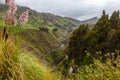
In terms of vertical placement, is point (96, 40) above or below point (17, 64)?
below

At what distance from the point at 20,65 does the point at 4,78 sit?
1.91ft

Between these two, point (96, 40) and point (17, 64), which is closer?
point (17, 64)

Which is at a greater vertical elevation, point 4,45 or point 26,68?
point 4,45

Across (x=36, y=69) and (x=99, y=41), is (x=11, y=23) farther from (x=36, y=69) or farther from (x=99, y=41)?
(x=99, y=41)

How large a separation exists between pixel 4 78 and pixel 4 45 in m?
0.93

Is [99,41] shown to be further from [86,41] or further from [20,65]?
[20,65]

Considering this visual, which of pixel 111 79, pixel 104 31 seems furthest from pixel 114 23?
pixel 111 79

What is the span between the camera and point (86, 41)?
227 feet

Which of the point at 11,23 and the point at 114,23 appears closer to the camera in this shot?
the point at 11,23

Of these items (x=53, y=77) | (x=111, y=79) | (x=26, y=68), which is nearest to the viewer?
(x=26, y=68)

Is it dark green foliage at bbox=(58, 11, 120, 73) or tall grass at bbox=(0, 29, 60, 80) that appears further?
dark green foliage at bbox=(58, 11, 120, 73)

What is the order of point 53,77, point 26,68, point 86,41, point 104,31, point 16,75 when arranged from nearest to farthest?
point 16,75, point 26,68, point 53,77, point 104,31, point 86,41

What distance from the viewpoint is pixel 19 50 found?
1109 centimetres

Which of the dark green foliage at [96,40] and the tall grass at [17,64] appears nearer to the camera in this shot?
the tall grass at [17,64]
